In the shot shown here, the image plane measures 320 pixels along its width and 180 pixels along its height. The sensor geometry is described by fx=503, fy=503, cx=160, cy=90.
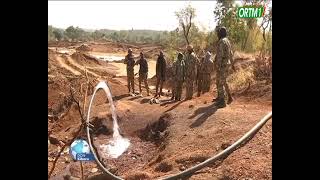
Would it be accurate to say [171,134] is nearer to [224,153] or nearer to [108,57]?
[224,153]

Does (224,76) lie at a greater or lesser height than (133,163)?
greater

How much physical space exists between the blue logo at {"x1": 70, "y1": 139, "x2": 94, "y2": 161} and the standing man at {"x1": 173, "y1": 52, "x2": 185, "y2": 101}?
3433 millimetres

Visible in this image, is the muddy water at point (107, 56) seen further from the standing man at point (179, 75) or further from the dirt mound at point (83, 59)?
the standing man at point (179, 75)

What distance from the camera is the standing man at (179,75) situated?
1033cm

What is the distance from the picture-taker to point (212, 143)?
6.84m

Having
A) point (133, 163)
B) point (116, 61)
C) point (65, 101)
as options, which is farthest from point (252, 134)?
point (116, 61)

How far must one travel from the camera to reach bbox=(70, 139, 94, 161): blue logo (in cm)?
714

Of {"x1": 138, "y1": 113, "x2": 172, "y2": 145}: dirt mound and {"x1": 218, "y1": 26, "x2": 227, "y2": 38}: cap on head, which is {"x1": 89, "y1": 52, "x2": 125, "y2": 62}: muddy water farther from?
{"x1": 218, "y1": 26, "x2": 227, "y2": 38}: cap on head

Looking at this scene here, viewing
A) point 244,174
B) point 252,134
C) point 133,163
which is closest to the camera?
point 244,174

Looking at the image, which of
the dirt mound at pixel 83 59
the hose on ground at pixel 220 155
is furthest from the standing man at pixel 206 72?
the dirt mound at pixel 83 59
